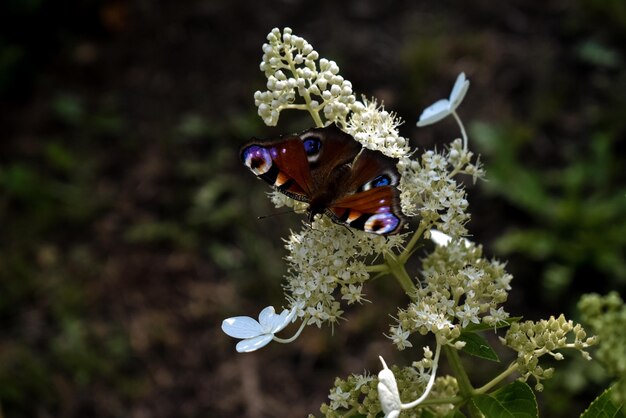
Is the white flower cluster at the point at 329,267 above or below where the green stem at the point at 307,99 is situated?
below

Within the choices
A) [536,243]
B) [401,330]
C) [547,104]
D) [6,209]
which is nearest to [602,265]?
[536,243]

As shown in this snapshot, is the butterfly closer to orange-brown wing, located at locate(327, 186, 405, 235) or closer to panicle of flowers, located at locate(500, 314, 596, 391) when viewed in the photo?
orange-brown wing, located at locate(327, 186, 405, 235)

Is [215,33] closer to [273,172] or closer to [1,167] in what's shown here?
[1,167]

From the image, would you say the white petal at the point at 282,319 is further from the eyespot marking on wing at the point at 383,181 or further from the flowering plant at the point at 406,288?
the eyespot marking on wing at the point at 383,181

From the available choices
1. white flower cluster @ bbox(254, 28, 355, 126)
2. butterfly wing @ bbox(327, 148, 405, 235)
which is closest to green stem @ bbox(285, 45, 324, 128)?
white flower cluster @ bbox(254, 28, 355, 126)

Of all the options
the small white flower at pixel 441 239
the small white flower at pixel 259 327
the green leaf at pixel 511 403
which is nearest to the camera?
the green leaf at pixel 511 403

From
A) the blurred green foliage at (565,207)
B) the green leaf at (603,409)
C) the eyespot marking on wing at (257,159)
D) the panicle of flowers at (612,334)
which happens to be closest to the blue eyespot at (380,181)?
the eyespot marking on wing at (257,159)
